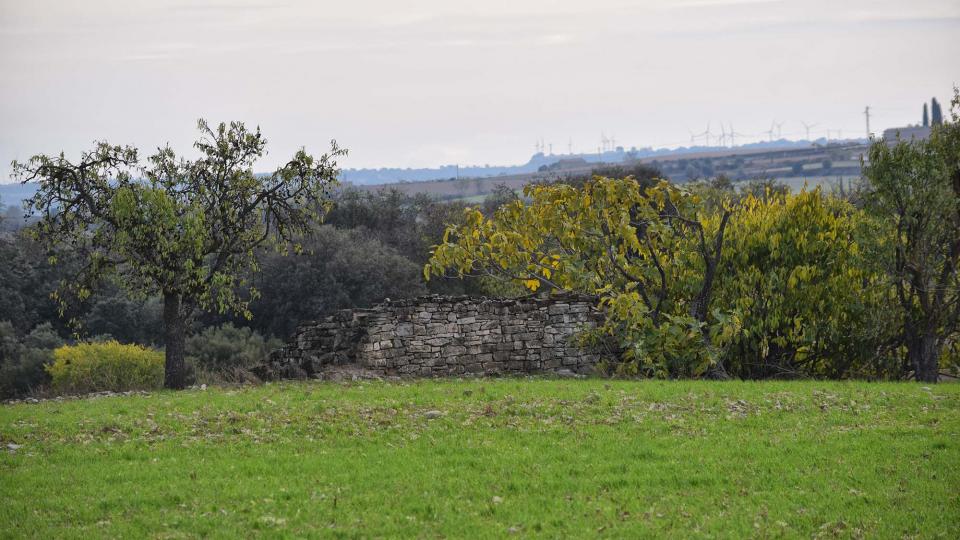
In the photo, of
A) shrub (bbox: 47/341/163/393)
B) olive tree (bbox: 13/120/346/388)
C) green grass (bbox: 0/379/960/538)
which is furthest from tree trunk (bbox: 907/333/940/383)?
shrub (bbox: 47/341/163/393)

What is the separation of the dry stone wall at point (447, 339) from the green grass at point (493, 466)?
15.5ft

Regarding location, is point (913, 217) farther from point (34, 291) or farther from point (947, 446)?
point (34, 291)

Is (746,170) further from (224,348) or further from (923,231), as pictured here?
(923,231)

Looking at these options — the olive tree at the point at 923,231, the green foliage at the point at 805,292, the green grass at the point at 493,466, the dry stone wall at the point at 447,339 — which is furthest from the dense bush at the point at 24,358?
the olive tree at the point at 923,231

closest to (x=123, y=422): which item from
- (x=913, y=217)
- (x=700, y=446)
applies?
(x=700, y=446)

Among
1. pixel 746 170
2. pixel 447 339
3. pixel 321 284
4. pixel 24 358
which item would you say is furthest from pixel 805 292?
pixel 746 170

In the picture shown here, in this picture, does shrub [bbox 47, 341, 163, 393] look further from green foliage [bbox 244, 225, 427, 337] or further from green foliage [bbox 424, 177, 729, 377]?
green foliage [bbox 244, 225, 427, 337]

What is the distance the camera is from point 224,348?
34.7 m

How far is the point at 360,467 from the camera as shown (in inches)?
445

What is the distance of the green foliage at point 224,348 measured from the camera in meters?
33.3

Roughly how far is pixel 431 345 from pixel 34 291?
94.2 feet

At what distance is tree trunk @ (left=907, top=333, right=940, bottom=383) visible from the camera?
21.0m

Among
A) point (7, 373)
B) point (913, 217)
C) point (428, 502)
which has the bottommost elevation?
point (7, 373)

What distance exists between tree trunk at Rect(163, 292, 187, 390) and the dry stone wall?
1.76 meters
